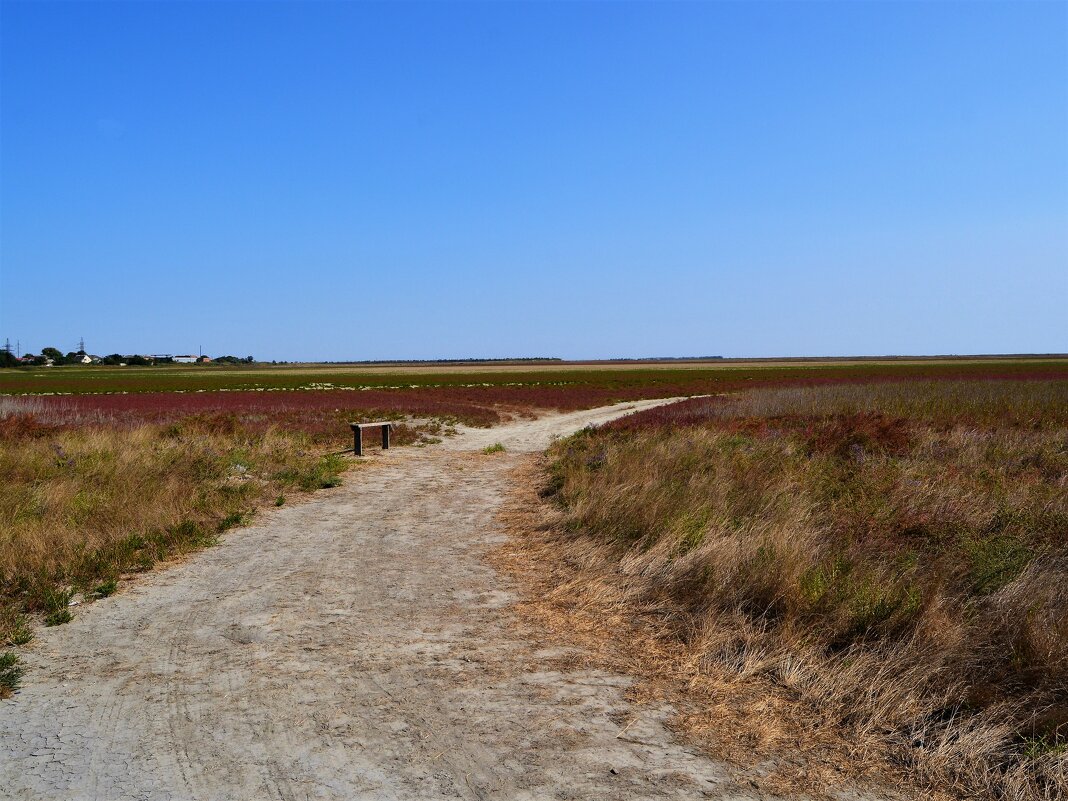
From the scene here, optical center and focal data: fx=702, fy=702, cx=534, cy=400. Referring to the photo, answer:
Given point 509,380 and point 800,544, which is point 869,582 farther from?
point 509,380

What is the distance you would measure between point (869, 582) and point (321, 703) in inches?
191

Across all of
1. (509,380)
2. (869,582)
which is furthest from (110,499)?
(509,380)

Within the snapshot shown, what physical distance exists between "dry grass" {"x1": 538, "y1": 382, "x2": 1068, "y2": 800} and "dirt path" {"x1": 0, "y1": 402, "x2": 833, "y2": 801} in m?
1.25

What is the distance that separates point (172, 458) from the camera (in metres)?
14.4

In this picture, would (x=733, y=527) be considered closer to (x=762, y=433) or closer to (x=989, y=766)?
(x=989, y=766)

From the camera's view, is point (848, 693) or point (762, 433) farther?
point (762, 433)

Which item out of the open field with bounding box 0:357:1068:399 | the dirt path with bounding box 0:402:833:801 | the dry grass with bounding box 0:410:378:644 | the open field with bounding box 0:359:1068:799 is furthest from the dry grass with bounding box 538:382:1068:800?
the open field with bounding box 0:357:1068:399

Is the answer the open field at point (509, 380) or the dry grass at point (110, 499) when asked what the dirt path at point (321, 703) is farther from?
the open field at point (509, 380)

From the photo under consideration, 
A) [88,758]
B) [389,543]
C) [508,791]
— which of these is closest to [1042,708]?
[508,791]

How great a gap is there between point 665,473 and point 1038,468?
7.17m

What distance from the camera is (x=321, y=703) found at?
485cm

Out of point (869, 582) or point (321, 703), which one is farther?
point (869, 582)

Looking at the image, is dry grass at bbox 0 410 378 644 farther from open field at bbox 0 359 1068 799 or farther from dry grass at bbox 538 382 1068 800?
dry grass at bbox 538 382 1068 800

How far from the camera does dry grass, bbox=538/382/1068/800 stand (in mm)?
4523
